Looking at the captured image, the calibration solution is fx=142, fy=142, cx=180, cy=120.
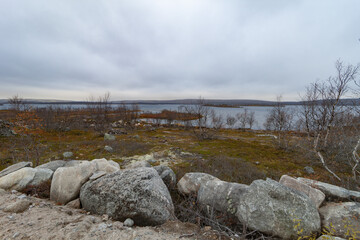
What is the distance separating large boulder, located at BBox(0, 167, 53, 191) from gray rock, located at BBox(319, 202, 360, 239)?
8.05m

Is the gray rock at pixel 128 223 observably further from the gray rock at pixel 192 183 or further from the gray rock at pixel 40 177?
the gray rock at pixel 40 177

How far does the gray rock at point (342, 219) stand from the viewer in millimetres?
2998

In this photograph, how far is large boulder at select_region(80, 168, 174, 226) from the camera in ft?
10.7

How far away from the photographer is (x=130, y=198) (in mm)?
3418

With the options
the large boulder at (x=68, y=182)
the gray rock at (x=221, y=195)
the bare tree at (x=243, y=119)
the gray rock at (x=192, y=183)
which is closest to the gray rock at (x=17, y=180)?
the large boulder at (x=68, y=182)

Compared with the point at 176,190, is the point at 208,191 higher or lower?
higher

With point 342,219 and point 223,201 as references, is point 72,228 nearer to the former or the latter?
point 223,201

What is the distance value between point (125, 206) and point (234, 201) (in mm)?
2993

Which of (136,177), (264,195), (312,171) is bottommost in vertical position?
(312,171)

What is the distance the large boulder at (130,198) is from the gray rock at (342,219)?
3590 millimetres

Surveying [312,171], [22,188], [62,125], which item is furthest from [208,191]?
[62,125]

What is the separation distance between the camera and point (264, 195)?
3.52m

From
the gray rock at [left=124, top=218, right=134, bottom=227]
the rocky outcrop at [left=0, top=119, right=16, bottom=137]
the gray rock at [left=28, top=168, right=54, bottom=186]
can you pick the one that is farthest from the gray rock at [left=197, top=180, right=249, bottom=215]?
the rocky outcrop at [left=0, top=119, right=16, bottom=137]

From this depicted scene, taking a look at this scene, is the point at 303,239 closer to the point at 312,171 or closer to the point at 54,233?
the point at 54,233
